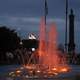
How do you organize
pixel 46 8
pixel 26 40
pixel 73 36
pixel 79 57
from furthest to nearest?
pixel 26 40 → pixel 73 36 → pixel 79 57 → pixel 46 8

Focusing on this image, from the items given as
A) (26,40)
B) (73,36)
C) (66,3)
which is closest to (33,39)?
(26,40)

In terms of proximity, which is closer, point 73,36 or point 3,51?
point 3,51

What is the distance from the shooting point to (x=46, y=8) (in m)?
60.6

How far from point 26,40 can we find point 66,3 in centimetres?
8329

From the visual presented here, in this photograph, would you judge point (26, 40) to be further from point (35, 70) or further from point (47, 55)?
point (35, 70)

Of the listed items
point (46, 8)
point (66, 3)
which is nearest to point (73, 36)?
point (66, 3)

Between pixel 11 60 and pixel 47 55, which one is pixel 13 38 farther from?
pixel 47 55

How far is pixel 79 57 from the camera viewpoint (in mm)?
122500

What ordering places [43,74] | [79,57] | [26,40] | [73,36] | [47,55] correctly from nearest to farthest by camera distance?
[43,74] < [47,55] < [79,57] < [73,36] < [26,40]

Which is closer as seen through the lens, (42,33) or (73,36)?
(42,33)

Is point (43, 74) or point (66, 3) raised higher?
point (66, 3)

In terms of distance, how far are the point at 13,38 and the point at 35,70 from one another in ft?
284

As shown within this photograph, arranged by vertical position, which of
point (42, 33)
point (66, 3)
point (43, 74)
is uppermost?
point (66, 3)

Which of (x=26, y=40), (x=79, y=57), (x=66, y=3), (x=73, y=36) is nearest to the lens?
Result: (x=66, y=3)
